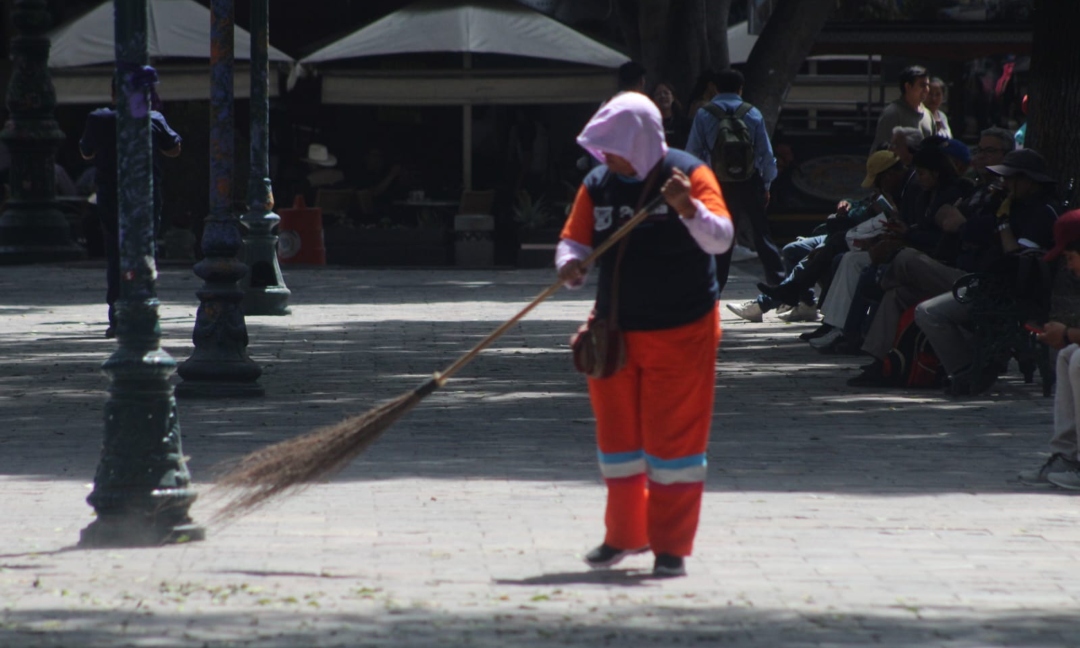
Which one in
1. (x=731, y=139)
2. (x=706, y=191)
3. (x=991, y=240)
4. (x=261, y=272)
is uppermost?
(x=706, y=191)

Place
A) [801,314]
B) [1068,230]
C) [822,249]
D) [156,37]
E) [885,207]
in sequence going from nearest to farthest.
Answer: [1068,230] < [885,207] < [822,249] < [801,314] < [156,37]

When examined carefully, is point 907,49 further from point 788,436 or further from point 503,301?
point 788,436

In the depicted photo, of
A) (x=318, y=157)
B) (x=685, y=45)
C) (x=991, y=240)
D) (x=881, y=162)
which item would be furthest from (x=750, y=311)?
(x=318, y=157)

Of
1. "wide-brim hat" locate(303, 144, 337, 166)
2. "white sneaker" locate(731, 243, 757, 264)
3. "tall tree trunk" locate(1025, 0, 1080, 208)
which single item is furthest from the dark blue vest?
"wide-brim hat" locate(303, 144, 337, 166)

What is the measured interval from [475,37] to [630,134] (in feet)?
49.4

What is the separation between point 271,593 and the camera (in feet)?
19.4

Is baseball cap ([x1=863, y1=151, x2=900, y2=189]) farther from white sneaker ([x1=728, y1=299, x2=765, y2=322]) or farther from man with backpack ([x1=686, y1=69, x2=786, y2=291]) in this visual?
white sneaker ([x1=728, y1=299, x2=765, y2=322])

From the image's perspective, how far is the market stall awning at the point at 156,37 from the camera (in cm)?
2136

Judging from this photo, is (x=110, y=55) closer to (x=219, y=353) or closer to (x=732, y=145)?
(x=732, y=145)

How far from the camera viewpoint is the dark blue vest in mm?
6301

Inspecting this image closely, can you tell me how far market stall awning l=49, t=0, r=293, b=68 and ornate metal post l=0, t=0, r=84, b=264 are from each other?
380 mm

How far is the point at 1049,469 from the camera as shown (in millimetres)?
8047

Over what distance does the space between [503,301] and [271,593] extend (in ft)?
36.1

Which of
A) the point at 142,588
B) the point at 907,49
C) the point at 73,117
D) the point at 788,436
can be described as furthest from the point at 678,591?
the point at 73,117
